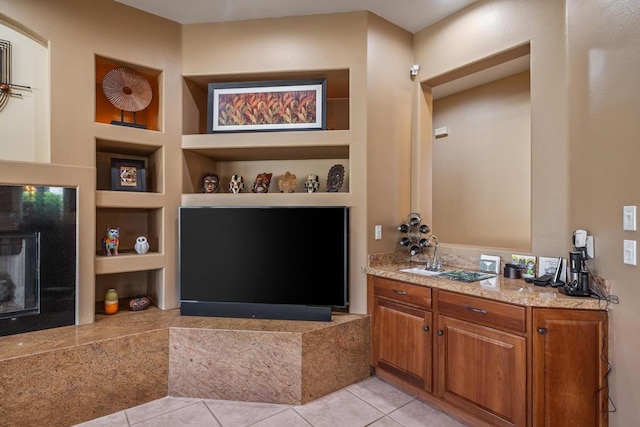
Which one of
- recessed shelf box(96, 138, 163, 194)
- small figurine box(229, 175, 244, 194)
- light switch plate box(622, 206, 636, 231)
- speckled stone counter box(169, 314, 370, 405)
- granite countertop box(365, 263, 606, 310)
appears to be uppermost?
recessed shelf box(96, 138, 163, 194)

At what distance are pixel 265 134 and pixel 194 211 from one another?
900 millimetres

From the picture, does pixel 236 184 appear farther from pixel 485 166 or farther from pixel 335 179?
pixel 485 166

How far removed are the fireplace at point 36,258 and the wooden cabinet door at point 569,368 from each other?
3.15 meters

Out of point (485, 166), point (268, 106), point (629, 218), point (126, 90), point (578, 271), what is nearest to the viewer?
point (629, 218)

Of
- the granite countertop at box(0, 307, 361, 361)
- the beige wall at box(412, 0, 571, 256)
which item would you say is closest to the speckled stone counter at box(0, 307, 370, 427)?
the granite countertop at box(0, 307, 361, 361)

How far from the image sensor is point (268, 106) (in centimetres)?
290

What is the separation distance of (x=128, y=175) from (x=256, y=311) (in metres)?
1.62

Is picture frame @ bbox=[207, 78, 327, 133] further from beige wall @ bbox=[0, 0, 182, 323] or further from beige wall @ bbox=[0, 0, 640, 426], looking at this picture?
beige wall @ bbox=[0, 0, 182, 323]

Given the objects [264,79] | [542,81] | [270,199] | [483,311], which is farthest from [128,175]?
[542,81]

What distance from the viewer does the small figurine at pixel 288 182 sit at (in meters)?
3.01

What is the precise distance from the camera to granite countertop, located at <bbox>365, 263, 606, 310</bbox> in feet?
5.89

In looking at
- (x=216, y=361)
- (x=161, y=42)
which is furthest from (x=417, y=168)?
(x=161, y=42)

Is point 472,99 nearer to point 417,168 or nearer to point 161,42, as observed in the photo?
point 417,168

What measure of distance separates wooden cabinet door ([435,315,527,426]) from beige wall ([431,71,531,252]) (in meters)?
1.72
